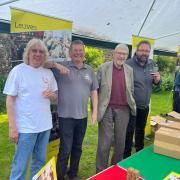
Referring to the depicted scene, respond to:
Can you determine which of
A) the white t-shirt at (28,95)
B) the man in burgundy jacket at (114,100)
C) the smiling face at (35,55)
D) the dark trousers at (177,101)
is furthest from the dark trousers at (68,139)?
the dark trousers at (177,101)

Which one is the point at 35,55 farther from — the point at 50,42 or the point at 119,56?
the point at 119,56

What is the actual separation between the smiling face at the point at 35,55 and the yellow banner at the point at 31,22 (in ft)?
1.26

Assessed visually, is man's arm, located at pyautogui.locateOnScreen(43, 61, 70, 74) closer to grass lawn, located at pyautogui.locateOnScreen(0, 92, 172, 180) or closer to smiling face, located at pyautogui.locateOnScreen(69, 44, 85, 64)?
smiling face, located at pyautogui.locateOnScreen(69, 44, 85, 64)

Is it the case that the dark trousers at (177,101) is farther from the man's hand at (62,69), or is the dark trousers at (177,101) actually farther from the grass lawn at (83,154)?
the man's hand at (62,69)

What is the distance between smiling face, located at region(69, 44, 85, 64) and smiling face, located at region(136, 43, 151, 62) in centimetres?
94

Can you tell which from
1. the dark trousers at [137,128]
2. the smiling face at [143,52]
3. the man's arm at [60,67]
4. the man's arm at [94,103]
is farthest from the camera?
the dark trousers at [137,128]

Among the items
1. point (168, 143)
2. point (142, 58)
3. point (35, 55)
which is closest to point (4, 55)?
point (142, 58)

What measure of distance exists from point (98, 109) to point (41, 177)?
5.17 ft

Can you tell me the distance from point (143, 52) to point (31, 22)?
1421mm

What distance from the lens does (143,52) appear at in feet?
10.6

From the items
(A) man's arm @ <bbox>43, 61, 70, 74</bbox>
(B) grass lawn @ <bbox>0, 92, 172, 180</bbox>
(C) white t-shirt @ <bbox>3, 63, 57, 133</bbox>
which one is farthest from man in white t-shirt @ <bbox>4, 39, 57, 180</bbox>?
(B) grass lawn @ <bbox>0, 92, 172, 180</bbox>

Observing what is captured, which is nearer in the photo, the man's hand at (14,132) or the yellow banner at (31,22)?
the man's hand at (14,132)

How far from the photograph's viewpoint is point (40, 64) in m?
2.29

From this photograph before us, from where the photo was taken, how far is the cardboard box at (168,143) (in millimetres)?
2258
